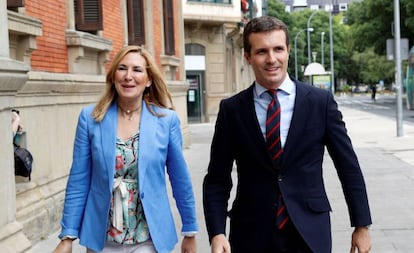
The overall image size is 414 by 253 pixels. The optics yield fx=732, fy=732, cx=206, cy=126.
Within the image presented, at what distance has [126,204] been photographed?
3.65m

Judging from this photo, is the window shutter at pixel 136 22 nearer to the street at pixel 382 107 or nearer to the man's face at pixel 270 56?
the man's face at pixel 270 56

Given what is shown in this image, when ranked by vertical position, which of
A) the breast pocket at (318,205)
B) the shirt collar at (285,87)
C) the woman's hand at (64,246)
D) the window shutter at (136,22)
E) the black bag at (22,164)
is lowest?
the woman's hand at (64,246)

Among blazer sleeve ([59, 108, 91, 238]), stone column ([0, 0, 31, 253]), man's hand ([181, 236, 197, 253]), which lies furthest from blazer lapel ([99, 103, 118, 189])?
stone column ([0, 0, 31, 253])

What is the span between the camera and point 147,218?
12.0ft

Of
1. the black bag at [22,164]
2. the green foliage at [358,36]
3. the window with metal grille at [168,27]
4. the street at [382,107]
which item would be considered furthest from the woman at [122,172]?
the green foliage at [358,36]

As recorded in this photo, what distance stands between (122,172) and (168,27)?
55.5ft

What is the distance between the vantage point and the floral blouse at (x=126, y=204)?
3646 millimetres

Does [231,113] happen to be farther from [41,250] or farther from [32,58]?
[32,58]

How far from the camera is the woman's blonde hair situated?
3762mm

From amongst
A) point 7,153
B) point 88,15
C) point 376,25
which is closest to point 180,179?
point 7,153

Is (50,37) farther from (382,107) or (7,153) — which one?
(382,107)

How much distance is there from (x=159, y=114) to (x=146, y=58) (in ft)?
0.98

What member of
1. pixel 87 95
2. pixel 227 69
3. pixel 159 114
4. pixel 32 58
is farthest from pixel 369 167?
pixel 227 69

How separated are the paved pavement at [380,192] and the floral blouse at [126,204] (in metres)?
3.69
